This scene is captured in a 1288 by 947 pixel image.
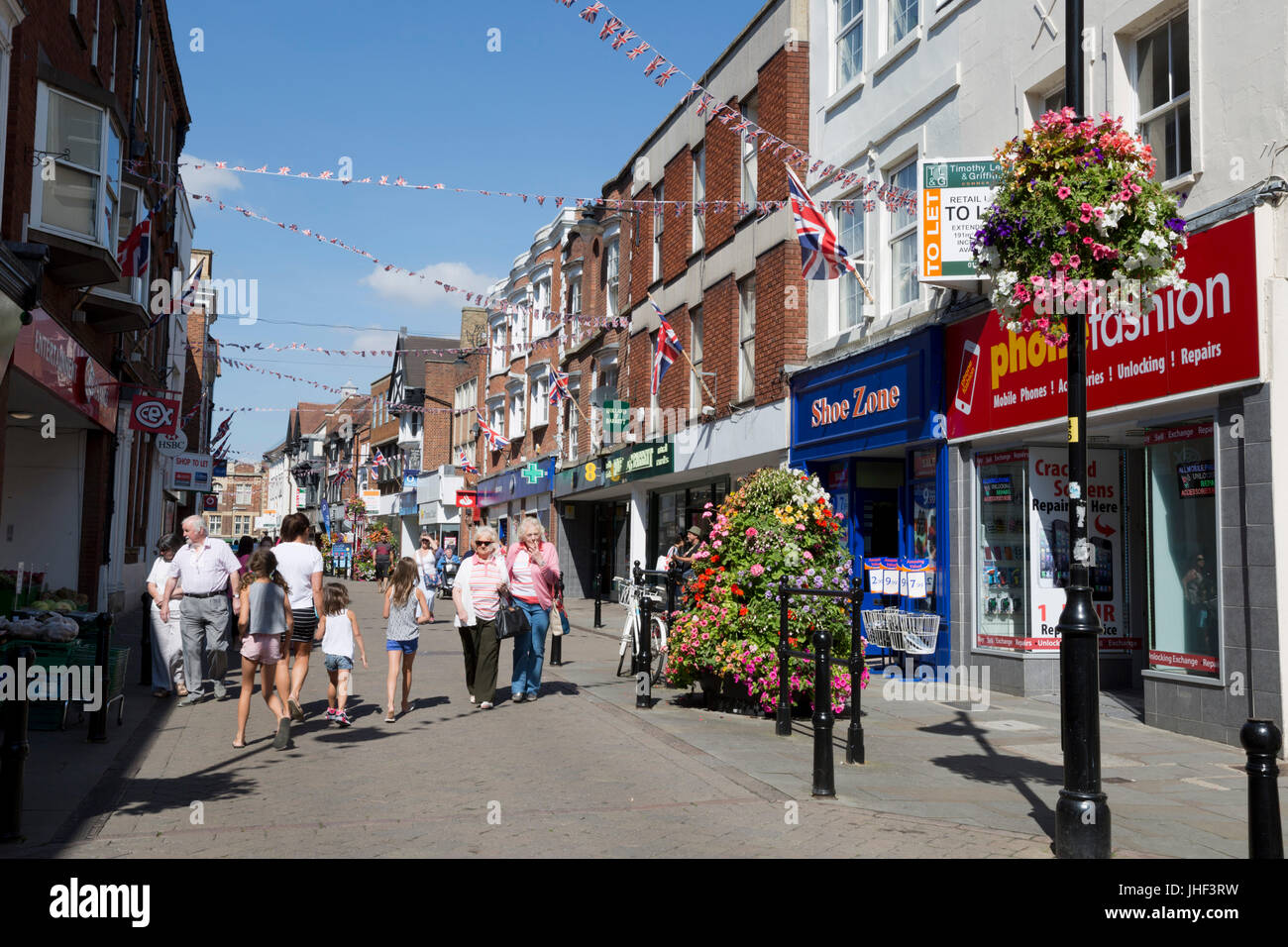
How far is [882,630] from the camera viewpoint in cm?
1432

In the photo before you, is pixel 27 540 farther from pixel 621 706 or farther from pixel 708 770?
pixel 708 770

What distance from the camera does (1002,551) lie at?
13.2 metres

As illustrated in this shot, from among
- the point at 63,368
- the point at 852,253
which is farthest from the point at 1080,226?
the point at 63,368

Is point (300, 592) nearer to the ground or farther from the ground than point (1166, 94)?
nearer to the ground

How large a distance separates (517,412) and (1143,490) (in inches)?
1237

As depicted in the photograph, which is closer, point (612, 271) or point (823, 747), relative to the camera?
point (823, 747)

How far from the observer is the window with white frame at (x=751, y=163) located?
20.7 metres

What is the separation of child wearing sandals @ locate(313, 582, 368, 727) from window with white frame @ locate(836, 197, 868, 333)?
379 inches

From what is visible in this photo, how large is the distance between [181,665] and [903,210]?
11.1 m

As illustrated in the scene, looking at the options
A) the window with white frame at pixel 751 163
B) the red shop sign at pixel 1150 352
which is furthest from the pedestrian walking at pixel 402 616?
the window with white frame at pixel 751 163

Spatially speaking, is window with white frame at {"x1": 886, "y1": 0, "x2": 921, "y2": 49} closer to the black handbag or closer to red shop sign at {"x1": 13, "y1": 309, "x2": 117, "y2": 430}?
the black handbag

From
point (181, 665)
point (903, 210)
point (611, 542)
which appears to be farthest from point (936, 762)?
point (611, 542)

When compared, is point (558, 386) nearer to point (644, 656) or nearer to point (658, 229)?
point (658, 229)

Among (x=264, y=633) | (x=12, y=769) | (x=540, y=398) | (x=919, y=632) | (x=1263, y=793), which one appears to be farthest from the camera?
(x=540, y=398)
